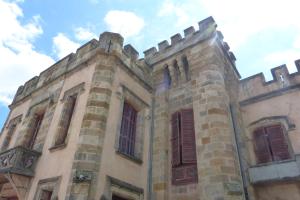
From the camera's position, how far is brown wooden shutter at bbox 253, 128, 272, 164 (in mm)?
8344

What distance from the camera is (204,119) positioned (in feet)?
25.6

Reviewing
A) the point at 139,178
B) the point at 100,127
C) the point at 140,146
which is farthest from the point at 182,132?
the point at 100,127

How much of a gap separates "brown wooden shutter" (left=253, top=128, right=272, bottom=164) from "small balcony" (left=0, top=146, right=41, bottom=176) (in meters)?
7.71

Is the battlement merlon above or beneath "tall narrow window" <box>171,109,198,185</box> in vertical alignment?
above

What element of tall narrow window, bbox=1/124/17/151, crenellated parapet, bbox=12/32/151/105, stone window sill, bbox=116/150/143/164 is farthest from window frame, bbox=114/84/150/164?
tall narrow window, bbox=1/124/17/151

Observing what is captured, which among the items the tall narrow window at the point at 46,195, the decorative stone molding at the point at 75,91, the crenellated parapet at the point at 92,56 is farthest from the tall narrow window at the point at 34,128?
the tall narrow window at the point at 46,195

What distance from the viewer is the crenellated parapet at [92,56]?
28.2 ft

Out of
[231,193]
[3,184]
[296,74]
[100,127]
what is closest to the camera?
[231,193]

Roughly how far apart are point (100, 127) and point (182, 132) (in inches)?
121

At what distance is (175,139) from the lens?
8.51m

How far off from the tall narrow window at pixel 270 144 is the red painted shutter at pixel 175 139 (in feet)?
9.93

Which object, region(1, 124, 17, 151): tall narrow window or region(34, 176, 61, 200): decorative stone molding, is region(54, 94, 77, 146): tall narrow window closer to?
region(34, 176, 61, 200): decorative stone molding

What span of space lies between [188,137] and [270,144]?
10.1 ft

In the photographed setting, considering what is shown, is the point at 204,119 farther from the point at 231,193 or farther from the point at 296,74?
the point at 296,74
